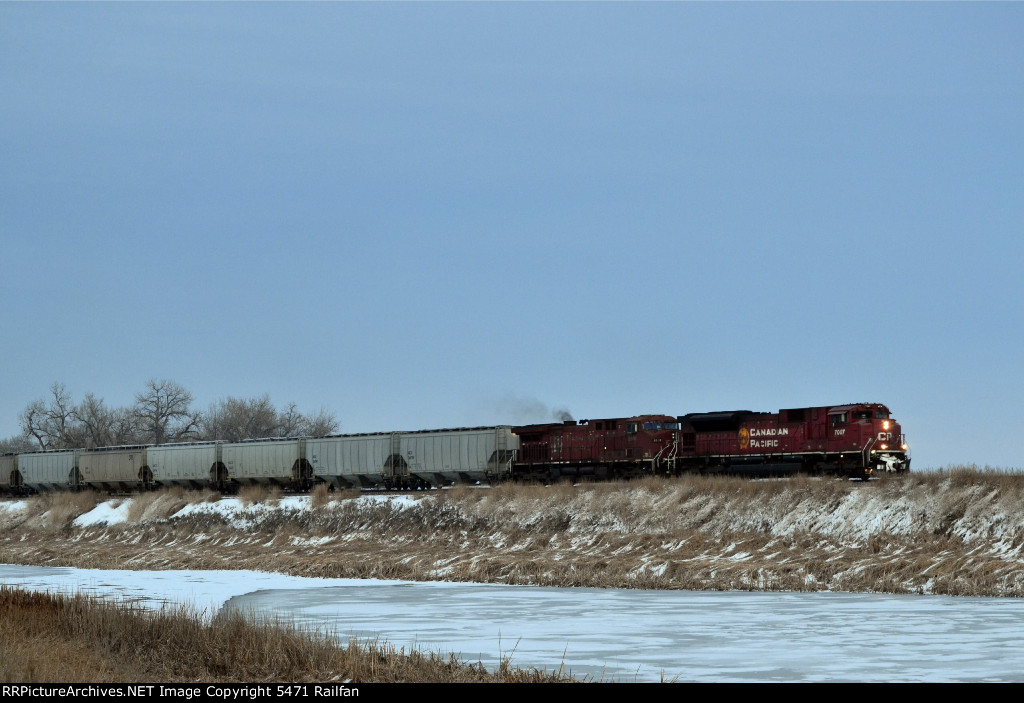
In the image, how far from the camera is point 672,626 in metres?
19.7

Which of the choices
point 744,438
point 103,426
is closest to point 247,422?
point 103,426

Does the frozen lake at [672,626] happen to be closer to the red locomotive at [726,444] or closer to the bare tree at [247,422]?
the red locomotive at [726,444]

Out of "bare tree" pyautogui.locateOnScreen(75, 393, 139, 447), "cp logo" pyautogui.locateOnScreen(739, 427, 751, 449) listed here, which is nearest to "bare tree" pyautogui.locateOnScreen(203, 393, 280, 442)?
"bare tree" pyautogui.locateOnScreen(75, 393, 139, 447)

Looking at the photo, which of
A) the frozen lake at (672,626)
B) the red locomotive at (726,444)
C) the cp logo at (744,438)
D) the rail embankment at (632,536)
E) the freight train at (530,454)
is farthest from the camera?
the cp logo at (744,438)

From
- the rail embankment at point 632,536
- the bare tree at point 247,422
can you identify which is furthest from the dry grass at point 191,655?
the bare tree at point 247,422

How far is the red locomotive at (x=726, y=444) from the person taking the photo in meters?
39.1

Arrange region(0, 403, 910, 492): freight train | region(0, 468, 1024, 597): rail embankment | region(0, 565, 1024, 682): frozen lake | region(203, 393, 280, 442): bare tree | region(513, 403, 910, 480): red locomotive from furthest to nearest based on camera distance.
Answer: region(203, 393, 280, 442): bare tree → region(0, 403, 910, 492): freight train → region(513, 403, 910, 480): red locomotive → region(0, 468, 1024, 597): rail embankment → region(0, 565, 1024, 682): frozen lake

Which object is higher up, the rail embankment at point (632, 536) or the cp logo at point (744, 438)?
the cp logo at point (744, 438)

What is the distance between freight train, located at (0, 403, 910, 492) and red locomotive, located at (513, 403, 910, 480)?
0.14 ft

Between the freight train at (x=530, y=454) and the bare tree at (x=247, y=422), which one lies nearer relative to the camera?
the freight train at (x=530, y=454)

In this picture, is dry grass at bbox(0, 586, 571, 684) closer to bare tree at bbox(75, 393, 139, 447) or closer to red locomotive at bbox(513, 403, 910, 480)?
red locomotive at bbox(513, 403, 910, 480)

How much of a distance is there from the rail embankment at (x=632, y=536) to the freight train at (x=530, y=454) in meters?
4.16

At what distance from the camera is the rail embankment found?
2791 cm
